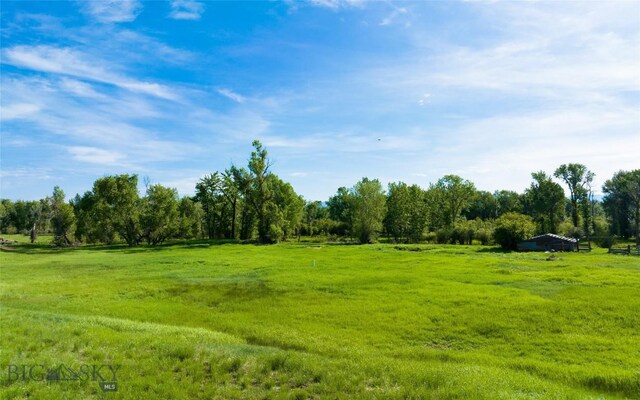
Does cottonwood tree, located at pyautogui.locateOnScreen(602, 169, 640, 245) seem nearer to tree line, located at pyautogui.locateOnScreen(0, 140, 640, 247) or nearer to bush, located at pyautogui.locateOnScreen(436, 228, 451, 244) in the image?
tree line, located at pyautogui.locateOnScreen(0, 140, 640, 247)

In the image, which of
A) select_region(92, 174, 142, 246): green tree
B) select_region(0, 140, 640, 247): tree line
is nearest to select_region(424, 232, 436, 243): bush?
select_region(0, 140, 640, 247): tree line

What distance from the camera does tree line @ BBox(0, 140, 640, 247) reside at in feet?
295

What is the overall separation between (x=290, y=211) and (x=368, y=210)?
2034 centimetres

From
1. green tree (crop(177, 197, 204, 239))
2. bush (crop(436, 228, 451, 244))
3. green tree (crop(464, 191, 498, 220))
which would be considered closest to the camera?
green tree (crop(177, 197, 204, 239))

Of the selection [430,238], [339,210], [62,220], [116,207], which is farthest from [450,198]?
[62,220]

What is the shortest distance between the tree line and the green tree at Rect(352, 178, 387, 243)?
26cm

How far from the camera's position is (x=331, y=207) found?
16412 cm

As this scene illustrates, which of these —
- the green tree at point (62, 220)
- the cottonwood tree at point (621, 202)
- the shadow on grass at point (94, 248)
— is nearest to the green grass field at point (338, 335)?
the shadow on grass at point (94, 248)

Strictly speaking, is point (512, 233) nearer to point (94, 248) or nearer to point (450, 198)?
point (450, 198)

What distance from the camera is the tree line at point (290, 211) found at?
8994 centimetres

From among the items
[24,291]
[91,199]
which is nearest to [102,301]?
[24,291]

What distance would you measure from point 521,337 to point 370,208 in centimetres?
8484

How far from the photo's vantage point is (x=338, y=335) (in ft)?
62.2

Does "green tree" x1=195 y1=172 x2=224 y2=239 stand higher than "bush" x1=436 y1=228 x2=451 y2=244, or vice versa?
"green tree" x1=195 y1=172 x2=224 y2=239
